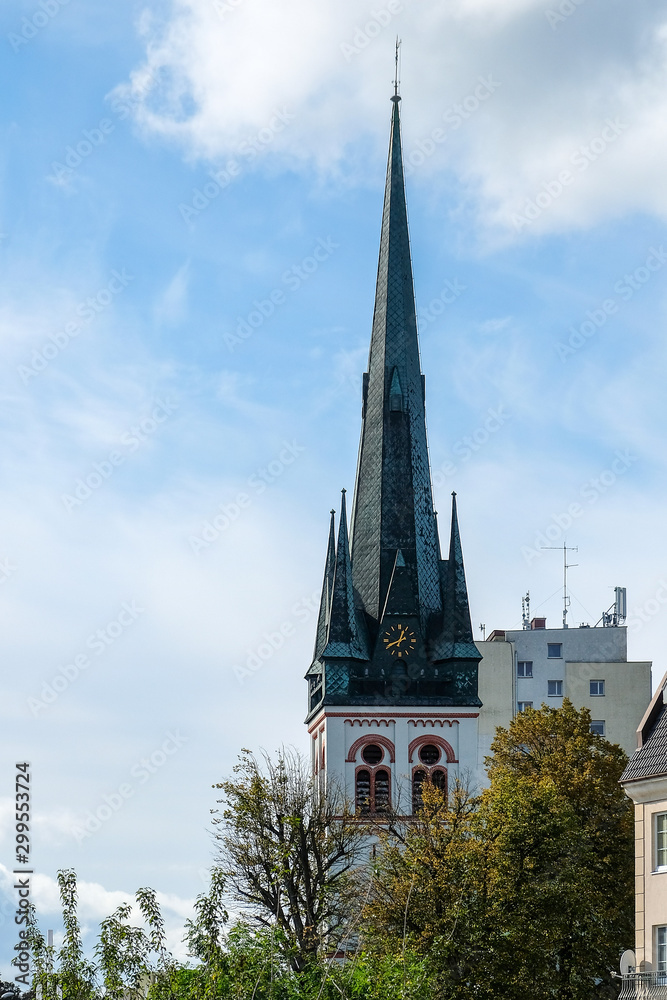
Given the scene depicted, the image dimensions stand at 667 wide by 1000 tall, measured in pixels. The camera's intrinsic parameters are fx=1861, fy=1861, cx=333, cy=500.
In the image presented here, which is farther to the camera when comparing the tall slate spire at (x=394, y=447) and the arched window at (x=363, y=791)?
the tall slate spire at (x=394, y=447)

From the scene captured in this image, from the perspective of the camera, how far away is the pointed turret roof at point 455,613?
96.1 m

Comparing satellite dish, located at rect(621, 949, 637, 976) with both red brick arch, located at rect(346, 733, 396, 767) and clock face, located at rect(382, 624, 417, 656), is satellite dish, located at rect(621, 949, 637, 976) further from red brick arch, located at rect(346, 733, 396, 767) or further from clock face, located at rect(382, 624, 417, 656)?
clock face, located at rect(382, 624, 417, 656)

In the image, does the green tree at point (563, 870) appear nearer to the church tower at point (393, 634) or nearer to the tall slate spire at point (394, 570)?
the church tower at point (393, 634)

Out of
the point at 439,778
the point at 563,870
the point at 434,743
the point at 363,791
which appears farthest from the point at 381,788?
the point at 563,870

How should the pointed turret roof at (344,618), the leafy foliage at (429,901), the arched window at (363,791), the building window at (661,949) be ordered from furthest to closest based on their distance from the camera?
the pointed turret roof at (344,618)
the arched window at (363,791)
the building window at (661,949)
the leafy foliage at (429,901)

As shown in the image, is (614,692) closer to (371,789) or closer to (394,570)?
(394,570)

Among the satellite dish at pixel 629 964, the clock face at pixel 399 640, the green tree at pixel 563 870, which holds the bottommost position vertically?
the satellite dish at pixel 629 964

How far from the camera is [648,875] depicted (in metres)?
46.0

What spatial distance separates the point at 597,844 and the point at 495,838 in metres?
7.31

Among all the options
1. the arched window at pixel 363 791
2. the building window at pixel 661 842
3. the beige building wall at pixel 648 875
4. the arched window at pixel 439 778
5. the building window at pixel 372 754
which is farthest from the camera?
the building window at pixel 372 754

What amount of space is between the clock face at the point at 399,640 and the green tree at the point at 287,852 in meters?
18.5

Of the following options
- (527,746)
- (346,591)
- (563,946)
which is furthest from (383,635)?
(563,946)

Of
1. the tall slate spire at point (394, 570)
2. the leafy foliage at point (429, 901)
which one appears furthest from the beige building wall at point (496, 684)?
the leafy foliage at point (429, 901)

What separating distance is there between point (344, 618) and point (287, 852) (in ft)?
104
